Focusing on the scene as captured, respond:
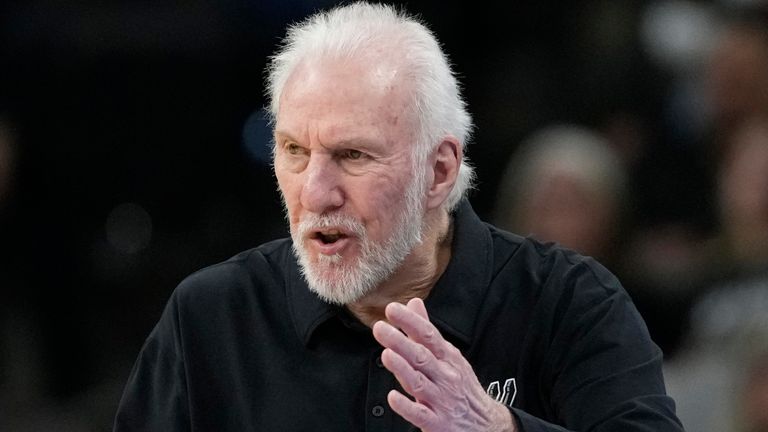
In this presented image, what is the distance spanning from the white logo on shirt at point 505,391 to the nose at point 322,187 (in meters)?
0.41

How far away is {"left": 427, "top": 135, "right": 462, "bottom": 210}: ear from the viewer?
2234 millimetres

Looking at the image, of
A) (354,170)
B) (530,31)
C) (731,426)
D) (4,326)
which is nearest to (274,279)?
(354,170)

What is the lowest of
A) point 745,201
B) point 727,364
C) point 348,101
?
point 727,364

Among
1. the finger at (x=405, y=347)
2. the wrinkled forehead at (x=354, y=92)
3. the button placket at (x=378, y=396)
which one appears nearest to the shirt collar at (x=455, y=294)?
the button placket at (x=378, y=396)

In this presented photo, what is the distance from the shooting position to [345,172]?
6.87 ft

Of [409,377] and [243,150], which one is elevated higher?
[409,377]

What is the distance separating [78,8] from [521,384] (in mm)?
2367

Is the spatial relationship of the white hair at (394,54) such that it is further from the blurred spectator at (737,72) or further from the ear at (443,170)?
the blurred spectator at (737,72)

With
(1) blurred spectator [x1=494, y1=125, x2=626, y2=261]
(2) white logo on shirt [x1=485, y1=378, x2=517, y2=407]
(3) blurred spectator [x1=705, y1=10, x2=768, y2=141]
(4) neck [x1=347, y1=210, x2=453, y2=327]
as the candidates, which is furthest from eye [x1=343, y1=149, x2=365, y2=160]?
(3) blurred spectator [x1=705, y1=10, x2=768, y2=141]

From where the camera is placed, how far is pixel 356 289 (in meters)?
2.13

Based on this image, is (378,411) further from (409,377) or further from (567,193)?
(567,193)

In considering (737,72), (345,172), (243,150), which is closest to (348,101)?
(345,172)

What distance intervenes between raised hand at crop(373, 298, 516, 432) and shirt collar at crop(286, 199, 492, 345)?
33 cm

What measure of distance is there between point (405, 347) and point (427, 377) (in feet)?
0.20
